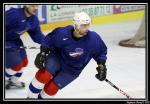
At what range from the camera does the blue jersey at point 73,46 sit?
104 inches

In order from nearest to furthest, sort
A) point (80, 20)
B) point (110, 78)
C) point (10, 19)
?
point (80, 20), point (10, 19), point (110, 78)

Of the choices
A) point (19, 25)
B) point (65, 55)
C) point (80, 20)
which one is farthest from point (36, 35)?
point (80, 20)

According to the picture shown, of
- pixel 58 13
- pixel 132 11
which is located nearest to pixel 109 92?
pixel 58 13

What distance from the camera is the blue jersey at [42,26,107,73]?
2.65m

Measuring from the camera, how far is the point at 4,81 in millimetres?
2941

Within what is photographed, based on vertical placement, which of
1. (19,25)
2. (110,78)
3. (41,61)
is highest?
(19,25)

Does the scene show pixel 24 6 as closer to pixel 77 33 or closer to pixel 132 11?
pixel 77 33

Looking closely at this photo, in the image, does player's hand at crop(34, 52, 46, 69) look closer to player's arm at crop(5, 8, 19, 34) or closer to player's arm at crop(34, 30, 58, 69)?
player's arm at crop(34, 30, 58, 69)

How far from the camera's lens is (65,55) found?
2707 mm

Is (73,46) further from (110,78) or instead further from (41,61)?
(110,78)

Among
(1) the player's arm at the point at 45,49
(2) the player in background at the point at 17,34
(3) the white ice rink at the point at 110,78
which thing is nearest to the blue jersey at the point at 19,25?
(2) the player in background at the point at 17,34

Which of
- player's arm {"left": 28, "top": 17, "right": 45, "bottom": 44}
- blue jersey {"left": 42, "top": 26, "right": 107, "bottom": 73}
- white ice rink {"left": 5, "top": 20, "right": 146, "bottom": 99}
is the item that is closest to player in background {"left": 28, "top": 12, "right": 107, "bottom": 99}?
blue jersey {"left": 42, "top": 26, "right": 107, "bottom": 73}

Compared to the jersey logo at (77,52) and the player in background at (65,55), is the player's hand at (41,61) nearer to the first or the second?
the player in background at (65,55)

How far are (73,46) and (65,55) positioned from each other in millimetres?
85
